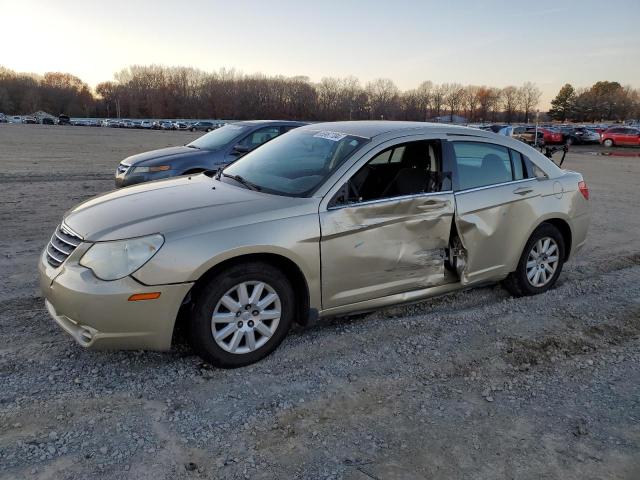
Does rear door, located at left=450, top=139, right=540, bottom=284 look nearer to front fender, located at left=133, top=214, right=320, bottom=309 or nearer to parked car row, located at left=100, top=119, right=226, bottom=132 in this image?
front fender, located at left=133, top=214, right=320, bottom=309

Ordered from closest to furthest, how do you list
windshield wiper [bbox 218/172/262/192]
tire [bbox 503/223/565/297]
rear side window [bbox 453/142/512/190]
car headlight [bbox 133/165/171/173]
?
1. windshield wiper [bbox 218/172/262/192]
2. rear side window [bbox 453/142/512/190]
3. tire [bbox 503/223/565/297]
4. car headlight [bbox 133/165/171/173]

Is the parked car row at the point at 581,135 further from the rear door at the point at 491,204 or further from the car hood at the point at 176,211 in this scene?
the car hood at the point at 176,211

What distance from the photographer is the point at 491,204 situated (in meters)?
4.57

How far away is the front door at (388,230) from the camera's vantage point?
3783 mm

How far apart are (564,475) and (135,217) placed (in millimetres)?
2996

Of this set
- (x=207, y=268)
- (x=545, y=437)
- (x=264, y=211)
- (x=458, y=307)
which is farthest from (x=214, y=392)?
(x=458, y=307)

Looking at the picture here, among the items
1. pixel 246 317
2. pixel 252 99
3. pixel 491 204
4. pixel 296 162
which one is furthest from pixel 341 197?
pixel 252 99

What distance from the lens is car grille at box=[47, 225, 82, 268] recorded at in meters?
3.43

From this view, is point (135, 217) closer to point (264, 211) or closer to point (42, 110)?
point (264, 211)

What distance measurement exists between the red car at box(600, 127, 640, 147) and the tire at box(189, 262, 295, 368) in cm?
4135

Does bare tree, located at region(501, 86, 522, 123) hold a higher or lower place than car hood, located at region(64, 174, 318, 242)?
higher

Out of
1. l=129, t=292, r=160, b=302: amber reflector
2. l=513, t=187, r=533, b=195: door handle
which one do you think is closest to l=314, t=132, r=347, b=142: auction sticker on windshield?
l=513, t=187, r=533, b=195: door handle

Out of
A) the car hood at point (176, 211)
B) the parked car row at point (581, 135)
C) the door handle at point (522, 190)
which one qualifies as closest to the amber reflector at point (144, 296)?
the car hood at point (176, 211)

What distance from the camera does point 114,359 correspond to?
367cm
